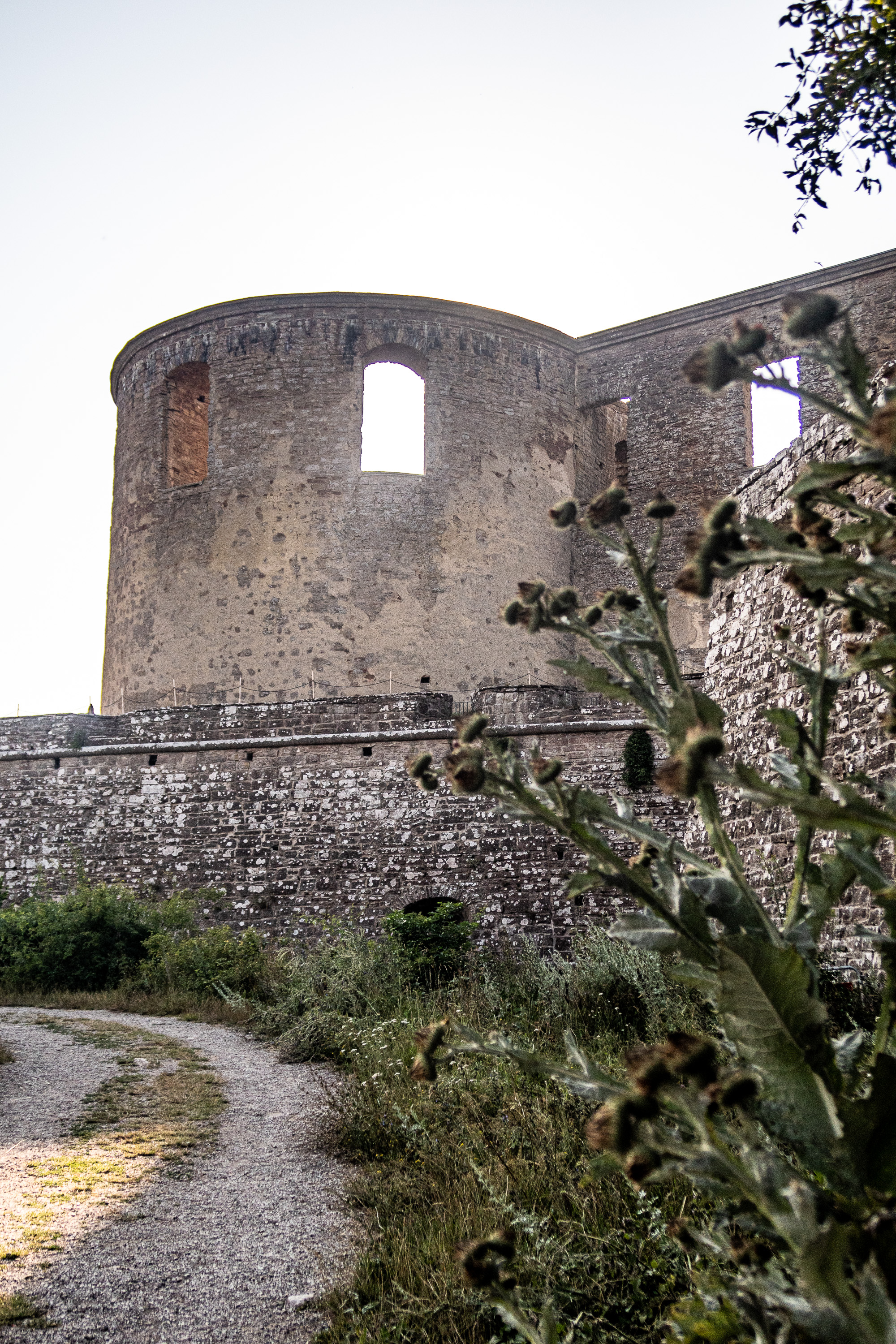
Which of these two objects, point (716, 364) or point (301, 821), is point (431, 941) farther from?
point (716, 364)

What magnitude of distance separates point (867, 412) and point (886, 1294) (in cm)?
90

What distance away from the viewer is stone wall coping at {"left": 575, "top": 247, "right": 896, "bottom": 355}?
16.6 meters

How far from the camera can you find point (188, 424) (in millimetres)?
19172

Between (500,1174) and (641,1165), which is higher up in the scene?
(641,1165)

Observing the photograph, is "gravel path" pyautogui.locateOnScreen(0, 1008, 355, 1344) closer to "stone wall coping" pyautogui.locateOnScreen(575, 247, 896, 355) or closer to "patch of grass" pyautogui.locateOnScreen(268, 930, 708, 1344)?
"patch of grass" pyautogui.locateOnScreen(268, 930, 708, 1344)

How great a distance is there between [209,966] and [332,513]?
28.2ft

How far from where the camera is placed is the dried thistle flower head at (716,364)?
3.98 ft

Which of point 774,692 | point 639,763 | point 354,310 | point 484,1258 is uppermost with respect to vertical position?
point 354,310

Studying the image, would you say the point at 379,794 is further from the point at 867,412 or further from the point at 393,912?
the point at 867,412

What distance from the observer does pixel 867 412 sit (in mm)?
1183

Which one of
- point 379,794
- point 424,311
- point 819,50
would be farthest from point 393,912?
point 424,311

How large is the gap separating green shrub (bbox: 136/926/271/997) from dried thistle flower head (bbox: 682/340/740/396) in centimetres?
985

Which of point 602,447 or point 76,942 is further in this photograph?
point 602,447

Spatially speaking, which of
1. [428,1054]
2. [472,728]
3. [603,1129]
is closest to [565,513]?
[472,728]
